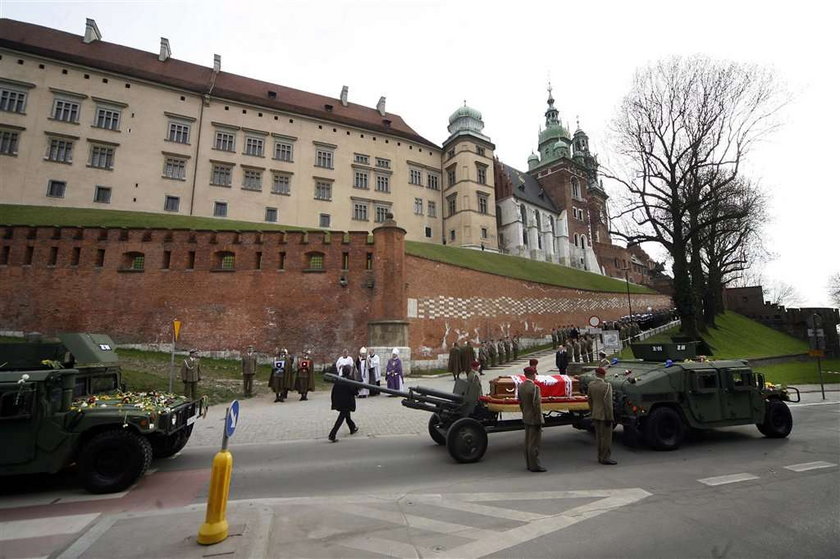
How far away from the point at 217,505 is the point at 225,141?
141ft

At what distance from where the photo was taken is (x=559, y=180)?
213ft

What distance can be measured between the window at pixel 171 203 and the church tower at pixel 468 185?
2967 centimetres

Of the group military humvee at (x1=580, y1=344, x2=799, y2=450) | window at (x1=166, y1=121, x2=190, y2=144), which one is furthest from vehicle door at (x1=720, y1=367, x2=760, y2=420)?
window at (x1=166, y1=121, x2=190, y2=144)

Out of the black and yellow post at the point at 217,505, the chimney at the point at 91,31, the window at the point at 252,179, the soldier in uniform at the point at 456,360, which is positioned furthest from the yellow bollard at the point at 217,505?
the chimney at the point at 91,31

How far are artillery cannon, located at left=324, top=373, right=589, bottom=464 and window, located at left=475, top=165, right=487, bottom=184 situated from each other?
44973 mm

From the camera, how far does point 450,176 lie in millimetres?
50594

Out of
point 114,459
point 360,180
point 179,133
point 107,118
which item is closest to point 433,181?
point 360,180

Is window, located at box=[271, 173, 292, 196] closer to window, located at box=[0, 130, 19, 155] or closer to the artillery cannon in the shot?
window, located at box=[0, 130, 19, 155]

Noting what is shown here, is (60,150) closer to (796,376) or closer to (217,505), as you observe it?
(217,505)

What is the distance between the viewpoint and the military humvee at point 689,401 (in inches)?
317

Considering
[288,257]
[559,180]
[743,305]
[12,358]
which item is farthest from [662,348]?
[559,180]

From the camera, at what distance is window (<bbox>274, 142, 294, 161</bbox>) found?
41.4 meters

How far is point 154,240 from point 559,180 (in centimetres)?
5993

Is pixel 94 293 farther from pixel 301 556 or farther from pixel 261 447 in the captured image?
pixel 301 556
